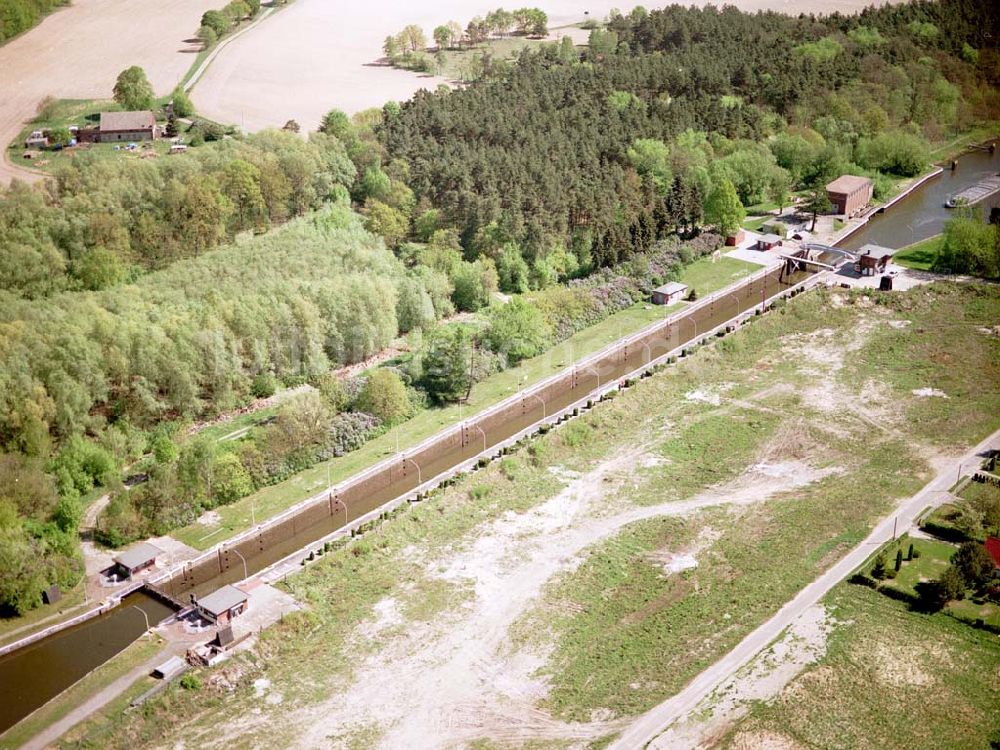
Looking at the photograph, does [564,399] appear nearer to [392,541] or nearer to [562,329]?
[562,329]

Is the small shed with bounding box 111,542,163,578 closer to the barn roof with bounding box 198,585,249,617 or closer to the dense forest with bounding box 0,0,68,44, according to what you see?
the barn roof with bounding box 198,585,249,617

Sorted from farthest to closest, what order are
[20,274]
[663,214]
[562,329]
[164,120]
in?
[164,120] < [663,214] < [562,329] < [20,274]

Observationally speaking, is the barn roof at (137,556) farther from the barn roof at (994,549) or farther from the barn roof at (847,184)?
the barn roof at (847,184)

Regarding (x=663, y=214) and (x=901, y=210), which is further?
(x=901, y=210)

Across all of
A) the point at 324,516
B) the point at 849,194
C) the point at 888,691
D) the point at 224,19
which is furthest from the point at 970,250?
the point at 224,19

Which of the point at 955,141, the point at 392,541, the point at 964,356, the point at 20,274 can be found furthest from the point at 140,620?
the point at 955,141

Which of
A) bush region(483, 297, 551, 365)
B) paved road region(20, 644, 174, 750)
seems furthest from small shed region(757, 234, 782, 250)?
paved road region(20, 644, 174, 750)

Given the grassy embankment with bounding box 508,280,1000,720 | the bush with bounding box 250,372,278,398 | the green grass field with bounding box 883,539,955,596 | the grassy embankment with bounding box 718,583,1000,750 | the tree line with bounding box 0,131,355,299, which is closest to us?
the grassy embankment with bounding box 718,583,1000,750
